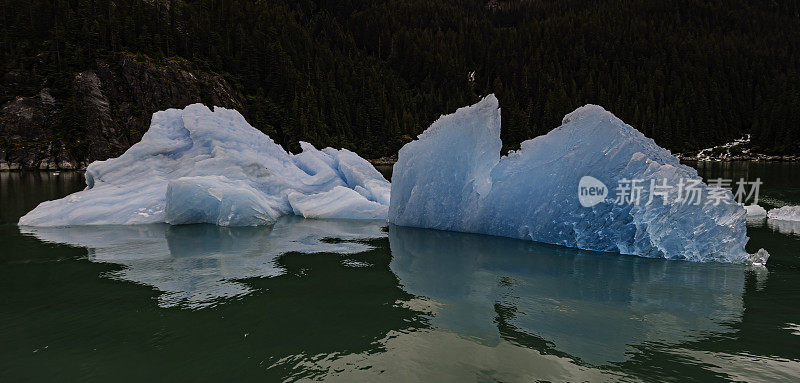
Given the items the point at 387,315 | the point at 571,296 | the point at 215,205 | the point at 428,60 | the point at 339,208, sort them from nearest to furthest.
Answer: the point at 387,315, the point at 571,296, the point at 215,205, the point at 339,208, the point at 428,60

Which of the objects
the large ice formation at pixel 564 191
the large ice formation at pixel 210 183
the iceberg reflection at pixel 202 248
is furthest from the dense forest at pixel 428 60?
the large ice formation at pixel 564 191

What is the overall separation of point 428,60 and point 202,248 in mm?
150751

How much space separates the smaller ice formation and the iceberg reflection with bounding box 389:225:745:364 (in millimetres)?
9922

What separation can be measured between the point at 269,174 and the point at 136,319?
41.1ft

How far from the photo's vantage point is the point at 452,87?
14688 cm

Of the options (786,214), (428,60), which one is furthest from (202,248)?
(428,60)

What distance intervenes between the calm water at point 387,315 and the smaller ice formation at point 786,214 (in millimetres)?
6712

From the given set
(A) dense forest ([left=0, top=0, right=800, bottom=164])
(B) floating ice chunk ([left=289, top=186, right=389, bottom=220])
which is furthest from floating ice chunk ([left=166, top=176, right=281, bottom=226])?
(A) dense forest ([left=0, top=0, right=800, bottom=164])

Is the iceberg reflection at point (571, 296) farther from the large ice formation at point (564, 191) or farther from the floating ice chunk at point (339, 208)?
the floating ice chunk at point (339, 208)

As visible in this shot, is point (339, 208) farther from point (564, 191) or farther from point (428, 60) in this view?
point (428, 60)

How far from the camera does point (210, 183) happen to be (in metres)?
14.0

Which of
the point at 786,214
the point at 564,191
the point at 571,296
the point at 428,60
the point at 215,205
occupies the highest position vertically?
the point at 428,60

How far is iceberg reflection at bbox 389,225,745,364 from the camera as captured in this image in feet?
16.8

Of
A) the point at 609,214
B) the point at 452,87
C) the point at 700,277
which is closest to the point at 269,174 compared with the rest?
the point at 609,214
